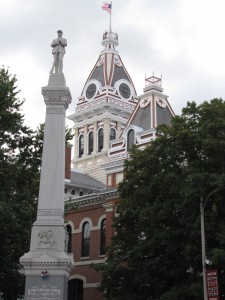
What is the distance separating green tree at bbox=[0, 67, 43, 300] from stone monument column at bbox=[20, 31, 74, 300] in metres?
8.47

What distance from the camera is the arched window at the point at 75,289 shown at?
44.2 meters

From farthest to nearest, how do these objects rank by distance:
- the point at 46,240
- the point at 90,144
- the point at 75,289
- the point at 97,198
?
the point at 90,144 < the point at 97,198 < the point at 75,289 < the point at 46,240

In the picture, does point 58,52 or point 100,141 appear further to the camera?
point 100,141

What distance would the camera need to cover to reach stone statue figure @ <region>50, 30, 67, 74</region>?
23703 mm

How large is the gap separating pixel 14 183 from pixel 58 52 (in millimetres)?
10094

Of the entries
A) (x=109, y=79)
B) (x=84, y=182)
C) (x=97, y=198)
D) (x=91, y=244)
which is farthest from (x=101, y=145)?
(x=91, y=244)

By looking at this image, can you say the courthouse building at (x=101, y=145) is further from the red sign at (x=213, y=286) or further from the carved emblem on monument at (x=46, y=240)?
the carved emblem on monument at (x=46, y=240)

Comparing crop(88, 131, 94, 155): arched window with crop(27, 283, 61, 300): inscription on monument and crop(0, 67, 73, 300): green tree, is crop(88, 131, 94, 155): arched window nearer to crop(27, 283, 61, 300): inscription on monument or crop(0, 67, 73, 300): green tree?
crop(0, 67, 73, 300): green tree

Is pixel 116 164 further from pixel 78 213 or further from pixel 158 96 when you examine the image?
pixel 158 96

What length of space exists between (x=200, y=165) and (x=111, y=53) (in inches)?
2181

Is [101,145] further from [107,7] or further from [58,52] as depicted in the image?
[58,52]

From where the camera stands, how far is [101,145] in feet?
263

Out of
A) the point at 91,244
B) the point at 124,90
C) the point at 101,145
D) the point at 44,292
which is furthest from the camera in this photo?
the point at 124,90

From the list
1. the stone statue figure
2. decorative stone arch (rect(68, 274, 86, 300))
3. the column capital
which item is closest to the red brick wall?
decorative stone arch (rect(68, 274, 86, 300))
